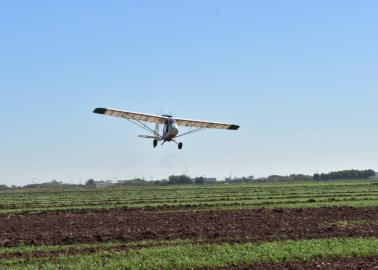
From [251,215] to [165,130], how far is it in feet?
90.7

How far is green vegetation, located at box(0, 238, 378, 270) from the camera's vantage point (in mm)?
17172

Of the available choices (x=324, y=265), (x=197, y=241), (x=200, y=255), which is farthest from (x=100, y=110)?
(x=324, y=265)

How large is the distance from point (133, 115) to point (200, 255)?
4182cm

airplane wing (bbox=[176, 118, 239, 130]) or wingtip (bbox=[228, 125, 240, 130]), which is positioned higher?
airplane wing (bbox=[176, 118, 239, 130])

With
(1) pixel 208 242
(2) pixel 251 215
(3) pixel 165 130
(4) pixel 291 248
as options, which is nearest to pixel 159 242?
(1) pixel 208 242

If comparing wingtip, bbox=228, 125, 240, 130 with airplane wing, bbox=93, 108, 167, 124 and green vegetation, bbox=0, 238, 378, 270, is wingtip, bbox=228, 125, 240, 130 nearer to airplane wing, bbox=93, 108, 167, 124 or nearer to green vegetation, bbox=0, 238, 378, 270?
airplane wing, bbox=93, 108, 167, 124

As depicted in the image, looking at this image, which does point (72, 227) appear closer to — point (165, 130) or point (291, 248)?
point (291, 248)

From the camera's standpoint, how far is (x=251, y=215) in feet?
109

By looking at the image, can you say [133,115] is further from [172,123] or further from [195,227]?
[195,227]

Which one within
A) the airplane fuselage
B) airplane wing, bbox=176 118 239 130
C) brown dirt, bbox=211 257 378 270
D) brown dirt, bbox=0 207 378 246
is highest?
airplane wing, bbox=176 118 239 130

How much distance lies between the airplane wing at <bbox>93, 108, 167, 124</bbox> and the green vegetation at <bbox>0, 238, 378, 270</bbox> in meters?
34.1

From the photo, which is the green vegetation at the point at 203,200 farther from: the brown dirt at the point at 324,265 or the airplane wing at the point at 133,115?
the brown dirt at the point at 324,265

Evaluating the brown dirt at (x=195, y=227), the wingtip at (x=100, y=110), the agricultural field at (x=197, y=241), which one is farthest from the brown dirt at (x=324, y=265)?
the wingtip at (x=100, y=110)

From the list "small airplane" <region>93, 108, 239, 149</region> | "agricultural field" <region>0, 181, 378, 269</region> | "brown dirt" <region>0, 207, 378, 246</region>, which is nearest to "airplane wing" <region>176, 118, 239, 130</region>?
"small airplane" <region>93, 108, 239, 149</region>
